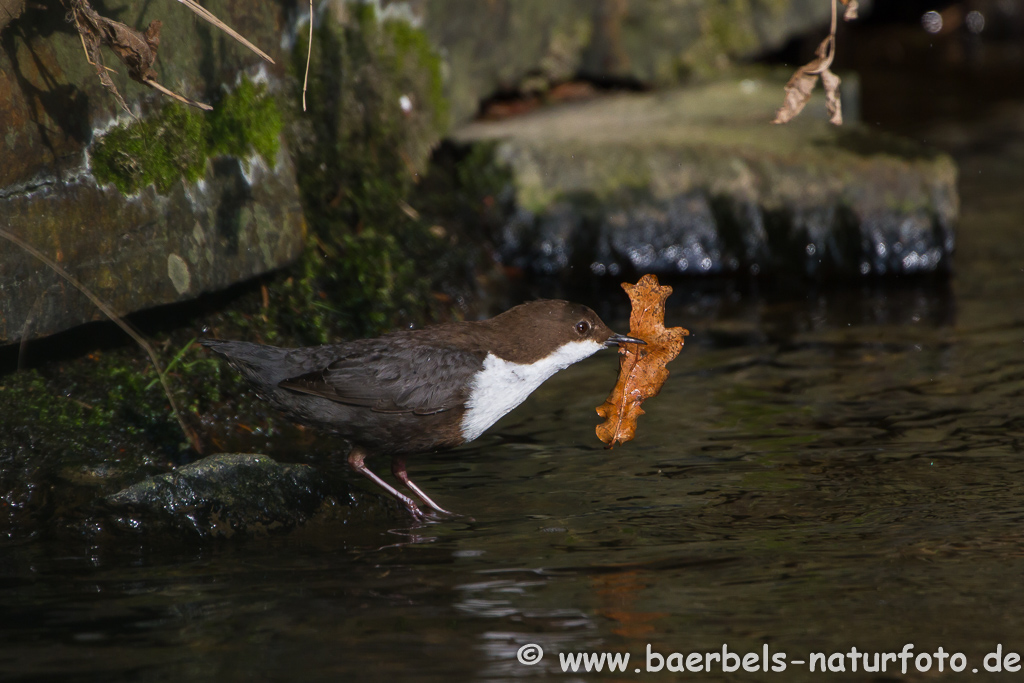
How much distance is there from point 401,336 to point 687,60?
569cm

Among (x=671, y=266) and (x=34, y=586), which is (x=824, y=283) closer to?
(x=671, y=266)

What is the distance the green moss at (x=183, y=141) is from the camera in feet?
14.1

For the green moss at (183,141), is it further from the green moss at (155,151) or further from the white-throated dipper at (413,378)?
the white-throated dipper at (413,378)

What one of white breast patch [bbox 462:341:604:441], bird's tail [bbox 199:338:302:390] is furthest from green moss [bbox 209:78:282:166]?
white breast patch [bbox 462:341:604:441]

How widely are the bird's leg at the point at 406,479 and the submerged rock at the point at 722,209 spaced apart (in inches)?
115

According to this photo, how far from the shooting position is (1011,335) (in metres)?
5.72

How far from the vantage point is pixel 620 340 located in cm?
429

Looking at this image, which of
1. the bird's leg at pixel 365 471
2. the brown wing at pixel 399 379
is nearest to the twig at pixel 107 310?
the brown wing at pixel 399 379

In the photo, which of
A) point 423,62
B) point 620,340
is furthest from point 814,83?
point 423,62

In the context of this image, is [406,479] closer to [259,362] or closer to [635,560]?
[259,362]

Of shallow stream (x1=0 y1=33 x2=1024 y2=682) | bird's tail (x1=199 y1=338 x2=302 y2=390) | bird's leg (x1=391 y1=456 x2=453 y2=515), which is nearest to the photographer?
shallow stream (x1=0 y1=33 x2=1024 y2=682)

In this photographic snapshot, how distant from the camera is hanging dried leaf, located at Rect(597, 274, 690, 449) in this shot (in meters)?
4.31

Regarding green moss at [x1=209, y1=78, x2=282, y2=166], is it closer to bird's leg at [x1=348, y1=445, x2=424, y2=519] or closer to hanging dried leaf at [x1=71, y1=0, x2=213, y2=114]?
hanging dried leaf at [x1=71, y1=0, x2=213, y2=114]

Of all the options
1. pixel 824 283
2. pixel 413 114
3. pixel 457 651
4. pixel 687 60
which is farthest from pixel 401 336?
pixel 687 60
